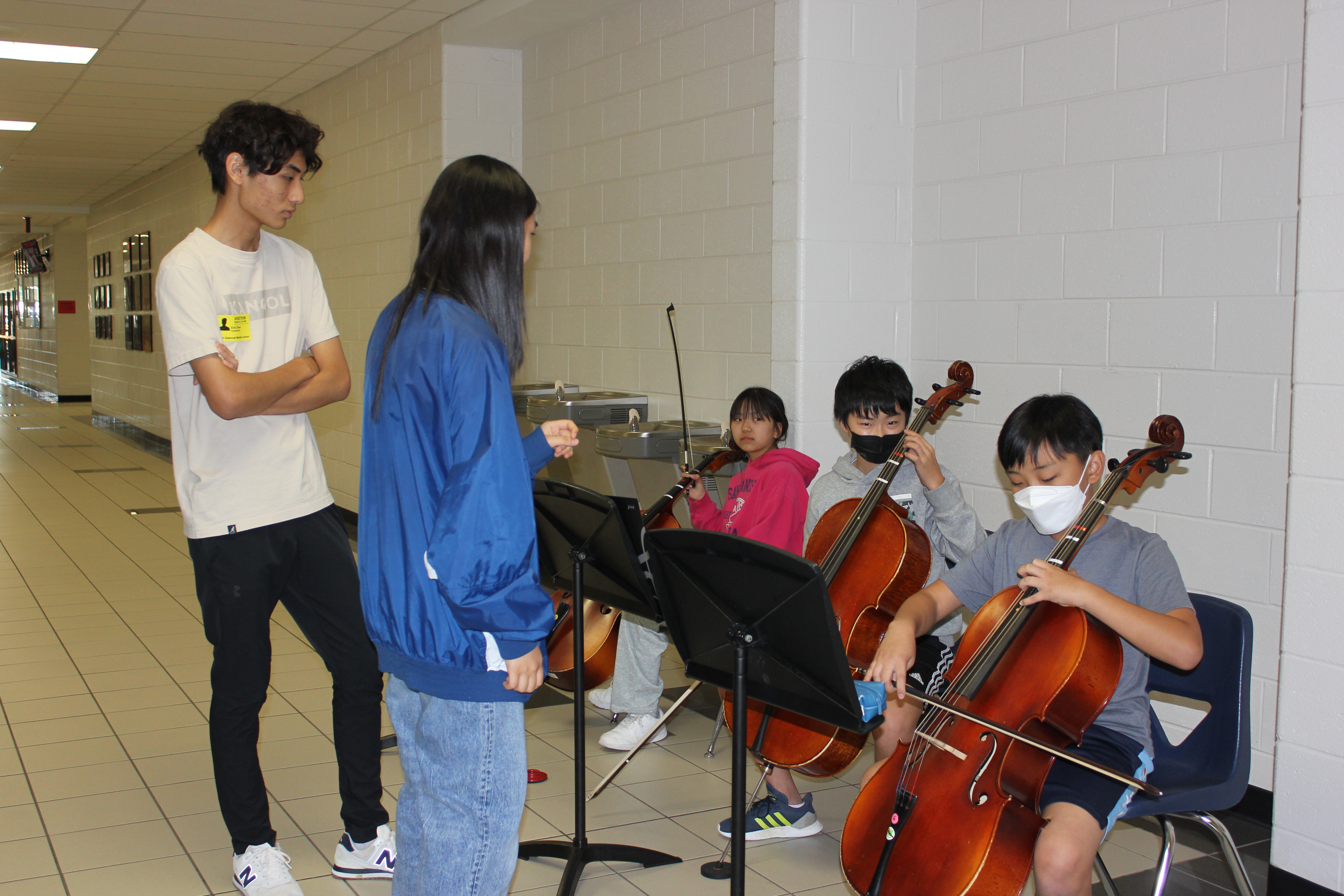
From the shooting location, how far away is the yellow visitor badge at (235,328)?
223 centimetres

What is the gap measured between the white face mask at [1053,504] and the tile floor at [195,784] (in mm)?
895

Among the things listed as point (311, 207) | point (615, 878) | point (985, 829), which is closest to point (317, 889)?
point (615, 878)

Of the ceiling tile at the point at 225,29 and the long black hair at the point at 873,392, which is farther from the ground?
the ceiling tile at the point at 225,29

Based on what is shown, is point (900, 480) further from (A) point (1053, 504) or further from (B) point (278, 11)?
(B) point (278, 11)

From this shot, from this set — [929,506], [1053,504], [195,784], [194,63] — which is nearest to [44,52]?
[194,63]

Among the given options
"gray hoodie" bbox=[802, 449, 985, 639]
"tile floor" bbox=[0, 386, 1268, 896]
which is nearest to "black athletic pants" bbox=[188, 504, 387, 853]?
"tile floor" bbox=[0, 386, 1268, 896]

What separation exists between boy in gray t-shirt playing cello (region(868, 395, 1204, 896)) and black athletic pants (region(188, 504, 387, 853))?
1137 millimetres

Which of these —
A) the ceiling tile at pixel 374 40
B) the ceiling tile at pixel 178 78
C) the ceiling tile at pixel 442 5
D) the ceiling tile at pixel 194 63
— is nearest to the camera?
the ceiling tile at pixel 442 5

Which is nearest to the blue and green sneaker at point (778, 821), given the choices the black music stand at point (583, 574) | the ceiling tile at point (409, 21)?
the black music stand at point (583, 574)

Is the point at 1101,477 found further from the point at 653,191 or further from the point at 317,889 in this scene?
the point at 653,191

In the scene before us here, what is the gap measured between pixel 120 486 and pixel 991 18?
7.34 meters

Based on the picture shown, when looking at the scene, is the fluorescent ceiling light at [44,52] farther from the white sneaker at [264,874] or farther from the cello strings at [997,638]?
the cello strings at [997,638]

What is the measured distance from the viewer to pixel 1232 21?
2600mm

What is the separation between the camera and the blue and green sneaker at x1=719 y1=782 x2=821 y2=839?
260cm
